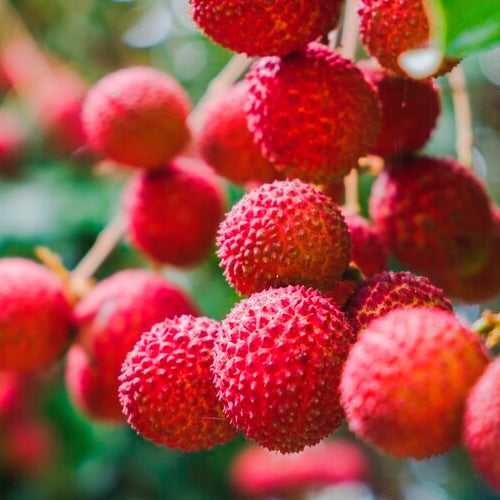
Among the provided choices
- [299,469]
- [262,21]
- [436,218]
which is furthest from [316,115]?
[299,469]

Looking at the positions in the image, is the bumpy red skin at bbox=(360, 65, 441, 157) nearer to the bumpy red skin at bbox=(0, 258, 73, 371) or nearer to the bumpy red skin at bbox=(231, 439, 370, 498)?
the bumpy red skin at bbox=(0, 258, 73, 371)

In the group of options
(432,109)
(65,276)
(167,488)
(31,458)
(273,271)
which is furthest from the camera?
(167,488)

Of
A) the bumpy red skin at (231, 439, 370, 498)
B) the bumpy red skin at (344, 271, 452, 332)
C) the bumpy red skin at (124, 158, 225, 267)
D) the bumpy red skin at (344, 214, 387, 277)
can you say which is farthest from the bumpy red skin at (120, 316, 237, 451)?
the bumpy red skin at (231, 439, 370, 498)

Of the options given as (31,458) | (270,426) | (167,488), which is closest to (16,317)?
(270,426)

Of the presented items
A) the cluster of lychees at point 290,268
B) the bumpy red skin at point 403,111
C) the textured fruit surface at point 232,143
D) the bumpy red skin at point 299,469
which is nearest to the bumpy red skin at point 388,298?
the cluster of lychees at point 290,268

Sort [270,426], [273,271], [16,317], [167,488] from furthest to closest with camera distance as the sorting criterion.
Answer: [167,488] < [16,317] < [273,271] < [270,426]

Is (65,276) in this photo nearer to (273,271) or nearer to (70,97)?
(273,271)

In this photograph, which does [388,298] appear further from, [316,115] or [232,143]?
[232,143]
